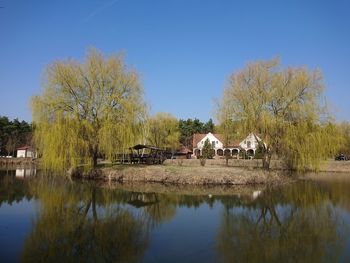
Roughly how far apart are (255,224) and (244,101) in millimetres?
17413

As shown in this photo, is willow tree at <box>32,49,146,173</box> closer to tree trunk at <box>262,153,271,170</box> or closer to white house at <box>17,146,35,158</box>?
tree trunk at <box>262,153,271,170</box>

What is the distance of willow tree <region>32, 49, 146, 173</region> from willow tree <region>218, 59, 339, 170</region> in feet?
30.0

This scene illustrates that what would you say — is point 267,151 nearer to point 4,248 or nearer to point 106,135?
point 106,135

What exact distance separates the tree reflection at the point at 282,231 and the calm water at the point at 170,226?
0.03 meters

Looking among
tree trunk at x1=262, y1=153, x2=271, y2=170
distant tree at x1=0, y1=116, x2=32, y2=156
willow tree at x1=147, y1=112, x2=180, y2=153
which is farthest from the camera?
distant tree at x1=0, y1=116, x2=32, y2=156

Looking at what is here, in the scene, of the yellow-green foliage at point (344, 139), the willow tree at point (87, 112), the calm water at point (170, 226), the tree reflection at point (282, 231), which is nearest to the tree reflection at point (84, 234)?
the calm water at point (170, 226)

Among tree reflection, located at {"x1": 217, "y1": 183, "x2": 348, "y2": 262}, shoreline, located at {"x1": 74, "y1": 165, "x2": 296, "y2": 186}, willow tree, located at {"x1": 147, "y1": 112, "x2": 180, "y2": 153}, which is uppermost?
willow tree, located at {"x1": 147, "y1": 112, "x2": 180, "y2": 153}

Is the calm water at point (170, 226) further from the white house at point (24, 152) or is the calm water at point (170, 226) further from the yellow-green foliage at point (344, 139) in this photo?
the white house at point (24, 152)

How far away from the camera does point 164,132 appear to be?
61.4 meters

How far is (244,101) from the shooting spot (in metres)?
28.9

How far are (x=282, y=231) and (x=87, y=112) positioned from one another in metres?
19.0

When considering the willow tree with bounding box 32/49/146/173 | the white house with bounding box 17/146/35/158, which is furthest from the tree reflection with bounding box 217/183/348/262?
the white house with bounding box 17/146/35/158

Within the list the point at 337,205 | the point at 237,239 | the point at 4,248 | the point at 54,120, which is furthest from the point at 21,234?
the point at 54,120

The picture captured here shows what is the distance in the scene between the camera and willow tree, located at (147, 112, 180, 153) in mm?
60594
